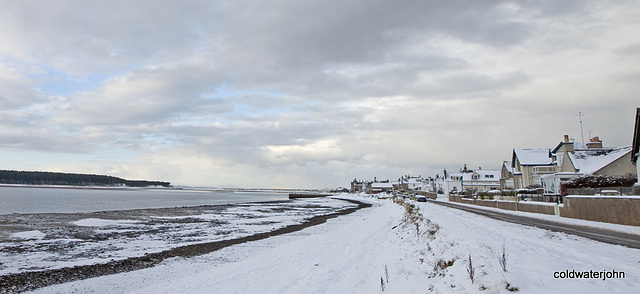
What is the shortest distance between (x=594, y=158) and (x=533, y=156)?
61.4ft

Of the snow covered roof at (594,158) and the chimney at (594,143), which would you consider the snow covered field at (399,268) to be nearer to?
the snow covered roof at (594,158)

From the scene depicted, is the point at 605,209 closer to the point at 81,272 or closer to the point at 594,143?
the point at 81,272

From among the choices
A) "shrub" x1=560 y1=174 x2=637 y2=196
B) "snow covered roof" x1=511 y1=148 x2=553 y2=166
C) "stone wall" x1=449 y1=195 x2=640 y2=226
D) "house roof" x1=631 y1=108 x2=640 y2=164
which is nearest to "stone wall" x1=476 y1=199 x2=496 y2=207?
"shrub" x1=560 y1=174 x2=637 y2=196

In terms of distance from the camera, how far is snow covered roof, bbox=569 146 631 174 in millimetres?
41375

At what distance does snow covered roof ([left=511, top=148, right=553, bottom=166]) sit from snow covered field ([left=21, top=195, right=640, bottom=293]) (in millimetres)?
53380

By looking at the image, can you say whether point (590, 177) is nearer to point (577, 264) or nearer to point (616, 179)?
point (616, 179)

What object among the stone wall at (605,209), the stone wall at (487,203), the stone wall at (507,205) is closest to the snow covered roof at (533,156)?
the stone wall at (487,203)

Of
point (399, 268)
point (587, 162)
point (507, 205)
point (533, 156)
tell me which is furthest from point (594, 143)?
point (399, 268)

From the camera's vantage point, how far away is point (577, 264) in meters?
7.91

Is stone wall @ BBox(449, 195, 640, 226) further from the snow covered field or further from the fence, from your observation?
the snow covered field

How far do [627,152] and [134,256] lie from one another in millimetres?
47533

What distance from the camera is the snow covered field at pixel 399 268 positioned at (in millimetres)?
7016

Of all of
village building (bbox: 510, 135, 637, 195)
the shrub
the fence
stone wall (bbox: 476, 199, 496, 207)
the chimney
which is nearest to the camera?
the fence

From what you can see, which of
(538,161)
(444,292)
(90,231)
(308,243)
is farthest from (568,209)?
(538,161)
